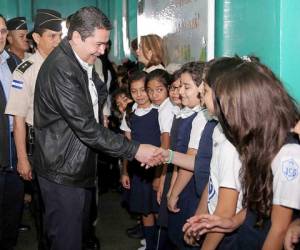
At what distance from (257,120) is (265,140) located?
0.08m

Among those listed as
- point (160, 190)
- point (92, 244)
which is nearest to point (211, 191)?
point (160, 190)

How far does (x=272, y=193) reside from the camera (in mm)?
1570

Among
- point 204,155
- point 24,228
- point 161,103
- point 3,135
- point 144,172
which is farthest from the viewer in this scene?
point 24,228

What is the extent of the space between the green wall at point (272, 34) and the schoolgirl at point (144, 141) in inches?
42.7

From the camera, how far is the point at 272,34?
202cm

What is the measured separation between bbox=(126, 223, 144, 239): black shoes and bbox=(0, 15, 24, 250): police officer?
105 cm

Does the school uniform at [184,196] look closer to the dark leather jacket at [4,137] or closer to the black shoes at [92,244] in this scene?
the black shoes at [92,244]

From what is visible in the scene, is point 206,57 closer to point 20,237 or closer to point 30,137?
point 30,137

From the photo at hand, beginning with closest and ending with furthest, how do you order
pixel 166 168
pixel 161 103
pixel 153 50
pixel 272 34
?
pixel 272 34
pixel 166 168
pixel 161 103
pixel 153 50

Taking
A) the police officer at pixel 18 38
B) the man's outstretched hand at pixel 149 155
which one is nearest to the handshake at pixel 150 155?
the man's outstretched hand at pixel 149 155

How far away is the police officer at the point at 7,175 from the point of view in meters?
3.24

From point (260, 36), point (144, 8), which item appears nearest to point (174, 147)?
point (260, 36)

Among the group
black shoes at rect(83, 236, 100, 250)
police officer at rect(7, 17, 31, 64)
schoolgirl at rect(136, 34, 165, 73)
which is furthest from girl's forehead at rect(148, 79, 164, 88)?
police officer at rect(7, 17, 31, 64)

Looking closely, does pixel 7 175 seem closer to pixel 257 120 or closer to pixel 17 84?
pixel 17 84
